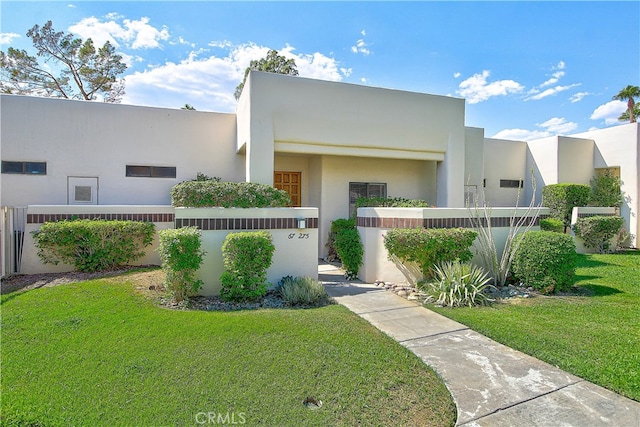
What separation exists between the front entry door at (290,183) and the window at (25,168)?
695 cm

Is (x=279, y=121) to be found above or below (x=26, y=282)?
above

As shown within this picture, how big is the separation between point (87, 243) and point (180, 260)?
3601mm

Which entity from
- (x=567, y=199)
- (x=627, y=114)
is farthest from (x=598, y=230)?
(x=627, y=114)

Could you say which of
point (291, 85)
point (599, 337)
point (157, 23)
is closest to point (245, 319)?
point (599, 337)

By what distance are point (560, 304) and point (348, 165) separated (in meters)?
7.41

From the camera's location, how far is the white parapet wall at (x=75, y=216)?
793cm

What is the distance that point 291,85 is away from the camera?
956 centimetres

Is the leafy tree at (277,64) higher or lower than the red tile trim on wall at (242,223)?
higher

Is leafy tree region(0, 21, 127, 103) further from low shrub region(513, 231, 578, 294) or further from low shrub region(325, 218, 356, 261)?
low shrub region(513, 231, 578, 294)

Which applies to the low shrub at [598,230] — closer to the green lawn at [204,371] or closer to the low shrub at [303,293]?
the low shrub at [303,293]

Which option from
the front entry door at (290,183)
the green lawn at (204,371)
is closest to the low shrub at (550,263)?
the green lawn at (204,371)

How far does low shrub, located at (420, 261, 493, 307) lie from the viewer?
6.34 metres

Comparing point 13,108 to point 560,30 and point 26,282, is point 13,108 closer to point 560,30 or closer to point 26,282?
point 26,282

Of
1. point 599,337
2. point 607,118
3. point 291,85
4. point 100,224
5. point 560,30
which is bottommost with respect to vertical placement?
point 599,337
